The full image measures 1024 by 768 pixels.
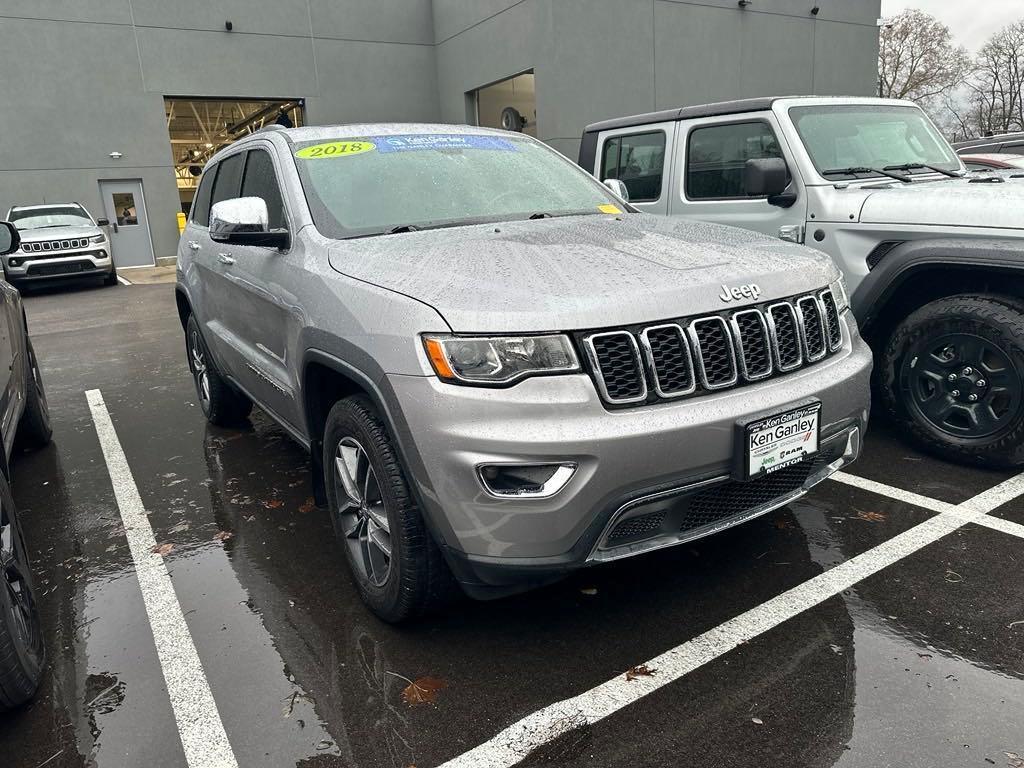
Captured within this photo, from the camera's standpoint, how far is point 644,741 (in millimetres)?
2318

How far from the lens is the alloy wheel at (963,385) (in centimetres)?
404

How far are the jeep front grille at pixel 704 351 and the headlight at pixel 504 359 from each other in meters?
0.09

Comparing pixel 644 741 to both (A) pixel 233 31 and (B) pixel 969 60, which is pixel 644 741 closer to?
(A) pixel 233 31

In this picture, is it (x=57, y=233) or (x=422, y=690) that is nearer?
(x=422, y=690)

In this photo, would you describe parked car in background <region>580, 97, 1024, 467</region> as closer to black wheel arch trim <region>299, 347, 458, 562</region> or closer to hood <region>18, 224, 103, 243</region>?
black wheel arch trim <region>299, 347, 458, 562</region>

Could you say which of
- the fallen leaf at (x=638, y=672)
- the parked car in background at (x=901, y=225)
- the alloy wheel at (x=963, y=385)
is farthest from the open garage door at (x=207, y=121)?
the fallen leaf at (x=638, y=672)

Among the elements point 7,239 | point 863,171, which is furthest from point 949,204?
point 7,239

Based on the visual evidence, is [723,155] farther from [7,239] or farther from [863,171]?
[7,239]

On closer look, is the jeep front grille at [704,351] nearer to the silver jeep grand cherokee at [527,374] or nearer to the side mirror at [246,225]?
the silver jeep grand cherokee at [527,374]

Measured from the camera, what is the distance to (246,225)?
3.33 meters

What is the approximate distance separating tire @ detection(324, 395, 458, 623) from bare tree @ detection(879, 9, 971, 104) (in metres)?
54.4

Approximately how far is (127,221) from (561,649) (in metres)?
22.0

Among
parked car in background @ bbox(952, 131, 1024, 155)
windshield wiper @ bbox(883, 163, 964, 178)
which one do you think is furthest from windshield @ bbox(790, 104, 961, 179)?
parked car in background @ bbox(952, 131, 1024, 155)

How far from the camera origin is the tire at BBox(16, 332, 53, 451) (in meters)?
5.10
